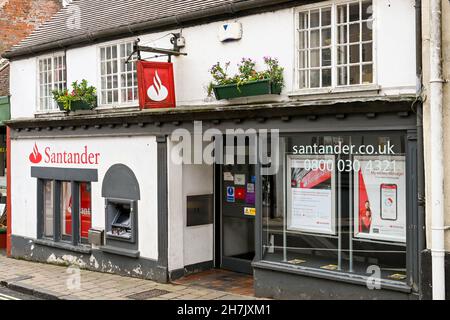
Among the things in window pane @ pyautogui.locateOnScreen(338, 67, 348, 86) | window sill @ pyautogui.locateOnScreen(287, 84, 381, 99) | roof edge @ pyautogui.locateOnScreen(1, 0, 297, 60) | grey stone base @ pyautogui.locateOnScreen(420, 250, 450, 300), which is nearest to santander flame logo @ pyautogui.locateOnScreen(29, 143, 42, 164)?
roof edge @ pyautogui.locateOnScreen(1, 0, 297, 60)

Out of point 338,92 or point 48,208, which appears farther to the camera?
point 48,208

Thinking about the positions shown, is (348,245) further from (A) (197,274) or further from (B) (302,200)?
(A) (197,274)

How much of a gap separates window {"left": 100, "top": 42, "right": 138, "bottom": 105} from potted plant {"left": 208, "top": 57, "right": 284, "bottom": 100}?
2.32 meters

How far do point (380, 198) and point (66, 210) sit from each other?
8199mm

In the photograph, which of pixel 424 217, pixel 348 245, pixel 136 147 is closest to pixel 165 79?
→ pixel 136 147

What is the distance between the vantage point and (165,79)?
10.7m

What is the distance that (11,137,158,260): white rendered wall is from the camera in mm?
11312

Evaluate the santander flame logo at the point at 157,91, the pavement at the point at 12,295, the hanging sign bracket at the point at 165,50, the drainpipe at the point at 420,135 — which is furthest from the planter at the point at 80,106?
the drainpipe at the point at 420,135

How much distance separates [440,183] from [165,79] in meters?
5.42

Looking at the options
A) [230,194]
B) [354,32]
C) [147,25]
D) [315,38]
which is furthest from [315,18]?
[230,194]

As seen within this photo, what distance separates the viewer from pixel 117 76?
12.1 meters

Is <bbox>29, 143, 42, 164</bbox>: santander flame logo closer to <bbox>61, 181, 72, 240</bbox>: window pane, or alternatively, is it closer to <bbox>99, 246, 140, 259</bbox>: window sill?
<bbox>61, 181, 72, 240</bbox>: window pane

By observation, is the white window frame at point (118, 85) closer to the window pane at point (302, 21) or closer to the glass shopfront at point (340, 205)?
the glass shopfront at point (340, 205)

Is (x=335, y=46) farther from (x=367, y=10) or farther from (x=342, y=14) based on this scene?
(x=367, y=10)
